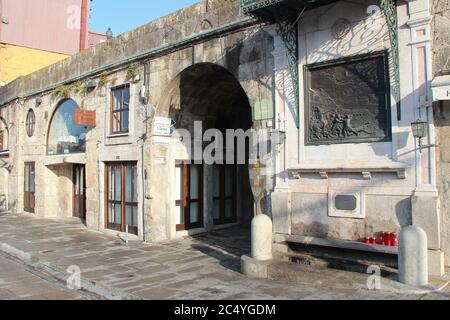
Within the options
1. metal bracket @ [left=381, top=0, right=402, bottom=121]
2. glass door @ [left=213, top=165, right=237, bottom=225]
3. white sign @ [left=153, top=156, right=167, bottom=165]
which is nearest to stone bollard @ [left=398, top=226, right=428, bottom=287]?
metal bracket @ [left=381, top=0, right=402, bottom=121]

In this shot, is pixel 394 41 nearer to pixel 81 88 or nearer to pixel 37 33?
pixel 81 88

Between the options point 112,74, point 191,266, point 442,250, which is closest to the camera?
point 442,250

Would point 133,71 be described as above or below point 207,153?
above

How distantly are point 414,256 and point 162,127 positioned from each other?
23.5 ft

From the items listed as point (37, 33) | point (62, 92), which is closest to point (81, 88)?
point (62, 92)

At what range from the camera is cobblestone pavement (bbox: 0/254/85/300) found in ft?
20.6

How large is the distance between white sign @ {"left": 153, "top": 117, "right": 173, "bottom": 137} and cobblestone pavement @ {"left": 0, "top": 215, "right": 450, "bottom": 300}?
2985mm

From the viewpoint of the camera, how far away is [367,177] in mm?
6617

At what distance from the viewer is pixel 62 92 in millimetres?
14500

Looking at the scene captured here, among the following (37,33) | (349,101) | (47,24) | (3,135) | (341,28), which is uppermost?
(47,24)

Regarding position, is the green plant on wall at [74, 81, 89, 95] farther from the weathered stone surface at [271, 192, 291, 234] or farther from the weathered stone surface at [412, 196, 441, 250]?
the weathered stone surface at [412, 196, 441, 250]

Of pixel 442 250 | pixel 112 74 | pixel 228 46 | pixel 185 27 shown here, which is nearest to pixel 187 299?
pixel 442 250

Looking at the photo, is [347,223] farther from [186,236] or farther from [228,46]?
[186,236]
